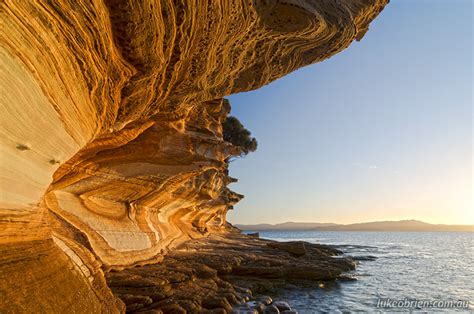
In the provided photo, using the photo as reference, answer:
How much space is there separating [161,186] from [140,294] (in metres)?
6.30

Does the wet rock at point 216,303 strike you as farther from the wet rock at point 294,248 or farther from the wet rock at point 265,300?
→ the wet rock at point 294,248

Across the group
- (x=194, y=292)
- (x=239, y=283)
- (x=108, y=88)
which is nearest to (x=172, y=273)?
(x=194, y=292)

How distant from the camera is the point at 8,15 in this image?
10.2 feet

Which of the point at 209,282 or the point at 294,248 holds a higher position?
the point at 294,248

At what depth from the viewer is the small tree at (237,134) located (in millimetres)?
31031

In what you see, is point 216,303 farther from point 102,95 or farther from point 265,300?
point 102,95

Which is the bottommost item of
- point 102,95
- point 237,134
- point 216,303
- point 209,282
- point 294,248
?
point 216,303

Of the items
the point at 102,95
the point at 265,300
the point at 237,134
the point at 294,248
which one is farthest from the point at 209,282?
the point at 237,134

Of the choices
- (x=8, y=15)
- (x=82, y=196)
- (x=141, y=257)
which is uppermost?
(x=8, y=15)

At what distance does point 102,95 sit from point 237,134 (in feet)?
84.9

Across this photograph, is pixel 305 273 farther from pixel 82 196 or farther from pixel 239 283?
pixel 82 196

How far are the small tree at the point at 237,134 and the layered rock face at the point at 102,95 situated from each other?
18.5 metres

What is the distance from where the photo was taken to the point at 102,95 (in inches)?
225

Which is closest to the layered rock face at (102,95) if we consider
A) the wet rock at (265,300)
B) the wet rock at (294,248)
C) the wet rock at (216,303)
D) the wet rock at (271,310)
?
the wet rock at (216,303)
